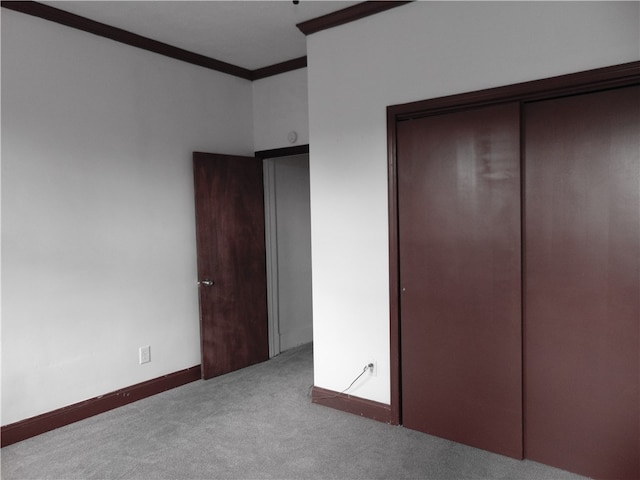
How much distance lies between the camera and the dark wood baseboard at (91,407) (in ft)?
9.41

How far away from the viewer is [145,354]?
3.59 m

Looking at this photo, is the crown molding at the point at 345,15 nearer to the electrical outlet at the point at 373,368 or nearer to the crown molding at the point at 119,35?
the crown molding at the point at 119,35

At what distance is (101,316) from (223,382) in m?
1.13

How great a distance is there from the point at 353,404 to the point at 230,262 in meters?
1.69

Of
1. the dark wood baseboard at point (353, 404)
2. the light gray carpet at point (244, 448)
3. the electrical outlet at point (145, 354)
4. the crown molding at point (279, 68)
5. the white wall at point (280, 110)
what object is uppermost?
the crown molding at point (279, 68)

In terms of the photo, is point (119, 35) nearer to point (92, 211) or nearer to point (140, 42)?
point (140, 42)

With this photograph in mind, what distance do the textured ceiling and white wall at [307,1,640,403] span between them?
26 cm

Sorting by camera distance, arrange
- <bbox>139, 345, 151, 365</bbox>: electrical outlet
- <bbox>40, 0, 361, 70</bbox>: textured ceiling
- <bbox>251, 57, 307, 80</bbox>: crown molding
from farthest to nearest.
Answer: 1. <bbox>251, 57, 307, 80</bbox>: crown molding
2. <bbox>139, 345, 151, 365</bbox>: electrical outlet
3. <bbox>40, 0, 361, 70</bbox>: textured ceiling

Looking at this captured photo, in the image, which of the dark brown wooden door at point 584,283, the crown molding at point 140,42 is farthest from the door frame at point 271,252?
the dark brown wooden door at point 584,283

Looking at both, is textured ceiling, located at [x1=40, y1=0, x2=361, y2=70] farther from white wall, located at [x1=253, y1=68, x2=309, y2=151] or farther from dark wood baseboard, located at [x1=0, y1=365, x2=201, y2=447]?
dark wood baseboard, located at [x1=0, y1=365, x2=201, y2=447]

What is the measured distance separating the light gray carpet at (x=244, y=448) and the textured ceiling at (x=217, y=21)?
8.85 feet

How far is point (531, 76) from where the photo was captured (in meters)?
2.43

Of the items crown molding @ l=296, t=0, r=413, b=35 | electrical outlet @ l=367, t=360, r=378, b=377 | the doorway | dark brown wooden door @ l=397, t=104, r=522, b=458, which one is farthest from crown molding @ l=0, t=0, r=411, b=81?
electrical outlet @ l=367, t=360, r=378, b=377

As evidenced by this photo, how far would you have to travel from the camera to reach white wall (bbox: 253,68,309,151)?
4.11 metres
